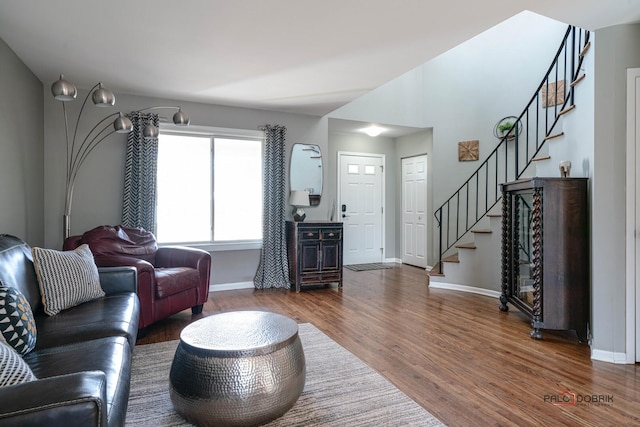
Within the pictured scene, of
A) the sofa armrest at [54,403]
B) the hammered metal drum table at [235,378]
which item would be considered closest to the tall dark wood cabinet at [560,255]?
the hammered metal drum table at [235,378]

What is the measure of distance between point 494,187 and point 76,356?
563 cm

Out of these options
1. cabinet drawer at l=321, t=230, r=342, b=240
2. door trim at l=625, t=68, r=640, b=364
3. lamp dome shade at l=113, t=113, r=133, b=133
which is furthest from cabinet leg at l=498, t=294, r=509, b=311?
lamp dome shade at l=113, t=113, r=133, b=133

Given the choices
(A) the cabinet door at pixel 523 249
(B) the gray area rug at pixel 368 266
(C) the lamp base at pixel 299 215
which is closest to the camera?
(A) the cabinet door at pixel 523 249

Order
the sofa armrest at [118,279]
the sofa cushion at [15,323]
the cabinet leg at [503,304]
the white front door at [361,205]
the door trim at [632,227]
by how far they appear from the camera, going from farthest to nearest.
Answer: the white front door at [361,205] → the cabinet leg at [503,304] → the sofa armrest at [118,279] → the door trim at [632,227] → the sofa cushion at [15,323]

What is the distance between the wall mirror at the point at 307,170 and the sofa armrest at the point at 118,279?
2.78 meters

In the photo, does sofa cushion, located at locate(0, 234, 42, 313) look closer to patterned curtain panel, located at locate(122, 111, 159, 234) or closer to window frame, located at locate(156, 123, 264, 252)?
patterned curtain panel, located at locate(122, 111, 159, 234)

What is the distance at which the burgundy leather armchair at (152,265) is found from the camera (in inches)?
121

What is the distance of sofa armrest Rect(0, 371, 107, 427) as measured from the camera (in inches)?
36.0

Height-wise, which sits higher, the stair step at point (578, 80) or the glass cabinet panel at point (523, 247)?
the stair step at point (578, 80)

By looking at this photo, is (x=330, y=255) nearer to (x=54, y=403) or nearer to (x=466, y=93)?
(x=466, y=93)

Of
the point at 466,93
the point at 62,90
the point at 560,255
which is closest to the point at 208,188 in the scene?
the point at 62,90

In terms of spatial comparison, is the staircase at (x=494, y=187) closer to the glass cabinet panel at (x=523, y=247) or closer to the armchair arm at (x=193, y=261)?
the glass cabinet panel at (x=523, y=247)

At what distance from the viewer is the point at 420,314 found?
3.75 metres

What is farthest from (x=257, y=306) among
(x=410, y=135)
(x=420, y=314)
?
(x=410, y=135)
